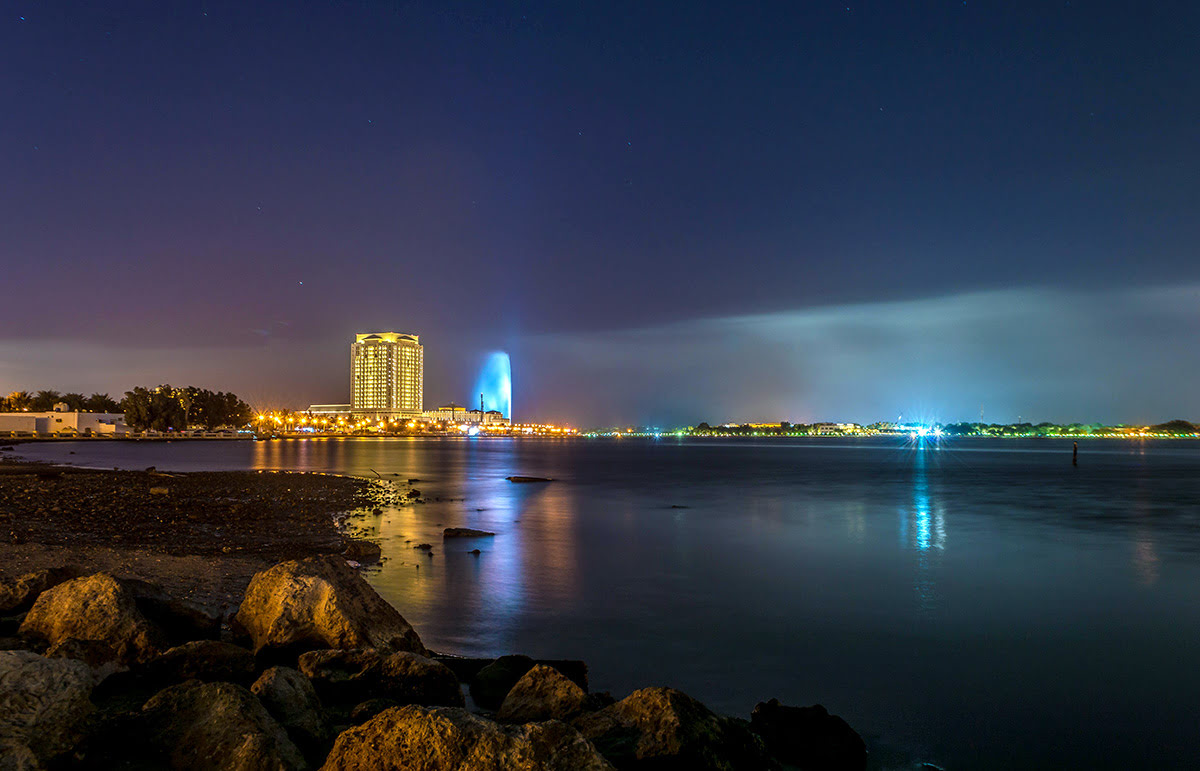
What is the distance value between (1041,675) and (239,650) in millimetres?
10959

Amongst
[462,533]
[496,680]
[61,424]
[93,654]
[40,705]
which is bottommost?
[462,533]

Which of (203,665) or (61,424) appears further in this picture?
(61,424)

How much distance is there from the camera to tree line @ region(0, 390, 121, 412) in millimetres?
176375

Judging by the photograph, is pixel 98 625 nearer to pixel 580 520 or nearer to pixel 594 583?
pixel 594 583

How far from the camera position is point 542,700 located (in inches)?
285

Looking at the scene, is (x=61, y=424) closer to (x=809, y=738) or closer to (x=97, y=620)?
(x=97, y=620)

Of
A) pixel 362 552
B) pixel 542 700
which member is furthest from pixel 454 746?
pixel 362 552

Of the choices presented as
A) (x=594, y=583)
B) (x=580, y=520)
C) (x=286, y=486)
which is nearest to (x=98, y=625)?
(x=594, y=583)

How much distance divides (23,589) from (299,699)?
6.24m

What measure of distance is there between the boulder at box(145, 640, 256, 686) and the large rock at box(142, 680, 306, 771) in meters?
1.80

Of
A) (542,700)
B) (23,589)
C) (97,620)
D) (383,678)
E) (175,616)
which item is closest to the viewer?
(542,700)

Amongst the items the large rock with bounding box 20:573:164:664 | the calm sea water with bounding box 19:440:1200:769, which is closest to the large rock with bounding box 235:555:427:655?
the large rock with bounding box 20:573:164:664

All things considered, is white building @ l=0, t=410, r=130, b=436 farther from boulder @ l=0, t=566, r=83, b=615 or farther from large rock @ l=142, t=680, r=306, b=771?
large rock @ l=142, t=680, r=306, b=771

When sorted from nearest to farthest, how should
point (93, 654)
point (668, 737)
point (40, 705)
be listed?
A: point (40, 705), point (668, 737), point (93, 654)
